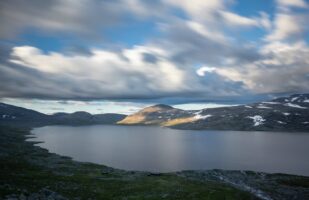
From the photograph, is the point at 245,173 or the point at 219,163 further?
the point at 219,163

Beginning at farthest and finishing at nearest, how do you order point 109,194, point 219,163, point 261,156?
point 261,156
point 219,163
point 109,194

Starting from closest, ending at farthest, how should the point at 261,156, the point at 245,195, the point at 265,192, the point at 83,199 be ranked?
the point at 83,199 → the point at 245,195 → the point at 265,192 → the point at 261,156

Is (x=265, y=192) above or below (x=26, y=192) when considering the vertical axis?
below

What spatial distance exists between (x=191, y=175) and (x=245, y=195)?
3067 cm

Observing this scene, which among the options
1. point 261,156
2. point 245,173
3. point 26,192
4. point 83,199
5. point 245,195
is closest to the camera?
point 26,192

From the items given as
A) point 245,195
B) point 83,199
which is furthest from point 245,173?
point 83,199

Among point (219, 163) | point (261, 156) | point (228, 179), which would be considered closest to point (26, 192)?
Result: point (228, 179)

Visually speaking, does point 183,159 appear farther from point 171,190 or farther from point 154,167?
point 171,190

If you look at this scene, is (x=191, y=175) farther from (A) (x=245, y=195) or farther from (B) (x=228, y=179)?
(A) (x=245, y=195)

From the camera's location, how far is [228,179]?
8869 cm

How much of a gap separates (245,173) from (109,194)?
6071cm

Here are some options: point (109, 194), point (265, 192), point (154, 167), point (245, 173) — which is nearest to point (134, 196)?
point (109, 194)

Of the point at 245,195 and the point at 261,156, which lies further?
the point at 261,156

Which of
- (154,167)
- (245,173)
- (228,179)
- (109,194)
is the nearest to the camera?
(109,194)
